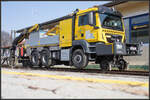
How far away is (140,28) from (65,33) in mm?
8173

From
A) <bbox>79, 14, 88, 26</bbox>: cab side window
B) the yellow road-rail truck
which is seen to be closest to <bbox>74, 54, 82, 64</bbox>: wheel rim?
the yellow road-rail truck

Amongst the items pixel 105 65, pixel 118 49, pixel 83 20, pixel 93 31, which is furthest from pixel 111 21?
pixel 105 65

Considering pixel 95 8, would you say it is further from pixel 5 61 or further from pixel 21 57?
pixel 5 61

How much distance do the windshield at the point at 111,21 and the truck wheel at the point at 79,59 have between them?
1.72m

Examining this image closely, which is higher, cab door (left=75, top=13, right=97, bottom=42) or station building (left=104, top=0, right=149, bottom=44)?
station building (left=104, top=0, right=149, bottom=44)

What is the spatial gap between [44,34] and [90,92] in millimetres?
9002

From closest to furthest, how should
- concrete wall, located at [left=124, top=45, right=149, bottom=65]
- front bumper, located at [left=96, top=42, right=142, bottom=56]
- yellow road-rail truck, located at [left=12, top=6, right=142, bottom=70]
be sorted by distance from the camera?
front bumper, located at [left=96, top=42, right=142, bottom=56], yellow road-rail truck, located at [left=12, top=6, right=142, bottom=70], concrete wall, located at [left=124, top=45, right=149, bottom=65]

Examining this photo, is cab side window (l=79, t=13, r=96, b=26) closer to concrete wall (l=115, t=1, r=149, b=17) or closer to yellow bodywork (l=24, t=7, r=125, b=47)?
yellow bodywork (l=24, t=7, r=125, b=47)

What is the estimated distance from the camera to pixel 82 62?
8750 mm

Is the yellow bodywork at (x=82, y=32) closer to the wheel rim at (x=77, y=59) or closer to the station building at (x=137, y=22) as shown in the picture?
the wheel rim at (x=77, y=59)

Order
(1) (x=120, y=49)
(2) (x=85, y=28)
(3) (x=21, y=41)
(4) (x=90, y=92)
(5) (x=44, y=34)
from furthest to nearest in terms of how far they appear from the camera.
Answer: (3) (x=21, y=41)
(5) (x=44, y=34)
(2) (x=85, y=28)
(1) (x=120, y=49)
(4) (x=90, y=92)

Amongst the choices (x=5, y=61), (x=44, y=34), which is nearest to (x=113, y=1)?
(x=44, y=34)

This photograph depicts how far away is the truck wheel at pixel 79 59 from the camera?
8.67 metres

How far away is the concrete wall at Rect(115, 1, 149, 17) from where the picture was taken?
47.6 feet
